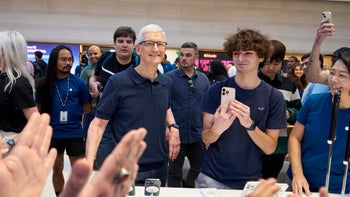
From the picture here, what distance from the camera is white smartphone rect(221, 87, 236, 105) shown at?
68.8 inches

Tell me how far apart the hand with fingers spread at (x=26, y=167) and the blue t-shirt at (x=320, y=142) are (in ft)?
5.17

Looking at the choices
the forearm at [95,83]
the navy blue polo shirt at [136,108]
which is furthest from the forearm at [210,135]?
the forearm at [95,83]

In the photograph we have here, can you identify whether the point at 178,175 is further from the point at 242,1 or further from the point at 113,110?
the point at 242,1

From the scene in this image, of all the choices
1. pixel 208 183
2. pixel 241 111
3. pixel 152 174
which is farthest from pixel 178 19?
pixel 241 111

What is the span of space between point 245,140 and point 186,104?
172 cm

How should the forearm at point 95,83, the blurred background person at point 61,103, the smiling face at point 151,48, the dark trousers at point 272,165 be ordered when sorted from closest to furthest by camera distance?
the smiling face at point 151,48 < the dark trousers at point 272,165 < the forearm at point 95,83 < the blurred background person at point 61,103

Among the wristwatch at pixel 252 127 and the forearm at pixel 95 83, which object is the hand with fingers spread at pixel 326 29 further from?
the forearm at pixel 95 83

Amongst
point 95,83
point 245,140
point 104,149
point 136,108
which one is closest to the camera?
point 245,140

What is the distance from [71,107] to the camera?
3270 mm

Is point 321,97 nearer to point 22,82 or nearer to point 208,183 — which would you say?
point 208,183

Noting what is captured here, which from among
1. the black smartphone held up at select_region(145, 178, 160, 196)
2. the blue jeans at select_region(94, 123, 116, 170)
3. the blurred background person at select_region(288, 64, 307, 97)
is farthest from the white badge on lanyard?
the blurred background person at select_region(288, 64, 307, 97)

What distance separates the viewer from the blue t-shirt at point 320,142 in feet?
5.82

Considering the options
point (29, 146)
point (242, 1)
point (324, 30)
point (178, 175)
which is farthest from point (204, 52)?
point (29, 146)

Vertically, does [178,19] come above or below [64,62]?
above
